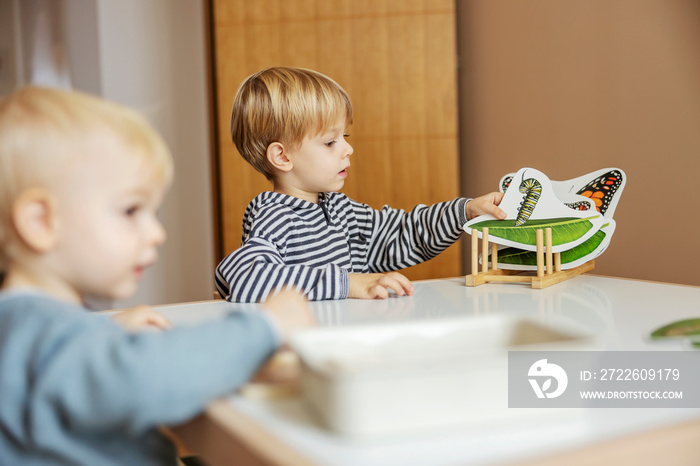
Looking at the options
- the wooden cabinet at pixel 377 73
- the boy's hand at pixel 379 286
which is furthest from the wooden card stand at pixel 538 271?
the wooden cabinet at pixel 377 73

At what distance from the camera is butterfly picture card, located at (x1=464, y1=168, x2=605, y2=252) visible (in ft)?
3.30

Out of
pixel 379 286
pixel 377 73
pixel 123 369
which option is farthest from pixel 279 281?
pixel 377 73

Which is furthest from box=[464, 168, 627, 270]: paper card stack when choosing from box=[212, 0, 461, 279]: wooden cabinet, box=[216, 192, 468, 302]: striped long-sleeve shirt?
box=[212, 0, 461, 279]: wooden cabinet

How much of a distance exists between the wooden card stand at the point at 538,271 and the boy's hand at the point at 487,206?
6 centimetres

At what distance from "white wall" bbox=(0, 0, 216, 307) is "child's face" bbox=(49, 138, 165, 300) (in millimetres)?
2416

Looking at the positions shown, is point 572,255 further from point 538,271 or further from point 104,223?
point 104,223

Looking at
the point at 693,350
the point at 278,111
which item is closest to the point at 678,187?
the point at 278,111

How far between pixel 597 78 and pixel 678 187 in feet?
1.39

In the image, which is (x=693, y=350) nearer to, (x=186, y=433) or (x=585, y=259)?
(x=186, y=433)

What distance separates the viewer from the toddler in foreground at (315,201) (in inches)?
45.2

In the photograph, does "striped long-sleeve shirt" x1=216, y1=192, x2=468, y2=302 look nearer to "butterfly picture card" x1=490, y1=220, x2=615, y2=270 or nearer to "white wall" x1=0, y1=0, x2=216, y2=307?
"butterfly picture card" x1=490, y1=220, x2=615, y2=270

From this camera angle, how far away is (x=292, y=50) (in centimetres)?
249

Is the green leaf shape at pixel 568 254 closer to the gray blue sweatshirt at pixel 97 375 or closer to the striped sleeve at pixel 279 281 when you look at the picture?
the striped sleeve at pixel 279 281

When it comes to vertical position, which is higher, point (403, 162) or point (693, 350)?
point (403, 162)
